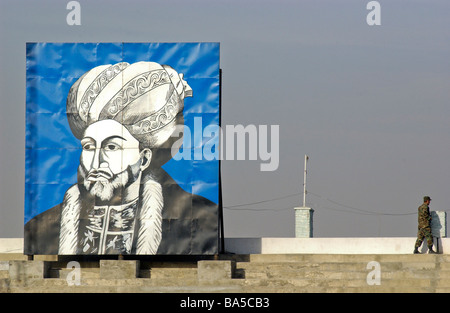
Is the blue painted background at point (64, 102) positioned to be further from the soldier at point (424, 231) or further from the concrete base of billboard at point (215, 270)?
the soldier at point (424, 231)

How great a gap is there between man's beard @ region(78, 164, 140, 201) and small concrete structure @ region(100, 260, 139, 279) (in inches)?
73.3

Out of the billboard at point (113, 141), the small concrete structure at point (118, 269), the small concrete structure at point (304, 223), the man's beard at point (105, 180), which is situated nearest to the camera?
the small concrete structure at point (118, 269)

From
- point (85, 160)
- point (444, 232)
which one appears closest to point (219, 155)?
point (85, 160)

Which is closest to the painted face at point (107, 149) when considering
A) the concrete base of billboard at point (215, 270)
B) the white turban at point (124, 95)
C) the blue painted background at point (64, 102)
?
the white turban at point (124, 95)

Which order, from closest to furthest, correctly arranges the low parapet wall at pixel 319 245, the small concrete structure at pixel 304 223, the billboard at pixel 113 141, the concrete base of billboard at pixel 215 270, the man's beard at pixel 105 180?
the concrete base of billboard at pixel 215 270 < the billboard at pixel 113 141 < the man's beard at pixel 105 180 < the low parapet wall at pixel 319 245 < the small concrete structure at pixel 304 223

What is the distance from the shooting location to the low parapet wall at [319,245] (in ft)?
117

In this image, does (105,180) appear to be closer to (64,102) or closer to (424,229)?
(64,102)

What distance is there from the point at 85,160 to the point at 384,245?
8697 millimetres

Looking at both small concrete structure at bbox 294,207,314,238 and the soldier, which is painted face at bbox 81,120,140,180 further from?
the soldier

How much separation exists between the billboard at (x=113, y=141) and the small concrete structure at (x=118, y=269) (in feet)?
1.94

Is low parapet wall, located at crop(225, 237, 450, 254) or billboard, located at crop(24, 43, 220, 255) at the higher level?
billboard, located at crop(24, 43, 220, 255)

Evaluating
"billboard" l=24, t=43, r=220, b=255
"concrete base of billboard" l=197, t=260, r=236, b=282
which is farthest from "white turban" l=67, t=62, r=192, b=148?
"concrete base of billboard" l=197, t=260, r=236, b=282

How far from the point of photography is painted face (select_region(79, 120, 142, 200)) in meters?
34.7
